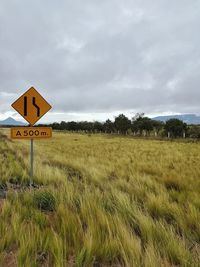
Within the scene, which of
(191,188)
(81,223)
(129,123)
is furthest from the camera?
(129,123)

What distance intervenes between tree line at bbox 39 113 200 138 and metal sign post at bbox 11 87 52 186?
6471 centimetres

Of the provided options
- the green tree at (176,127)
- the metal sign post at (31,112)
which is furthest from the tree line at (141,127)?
the metal sign post at (31,112)

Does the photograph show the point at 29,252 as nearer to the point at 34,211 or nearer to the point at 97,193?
the point at 34,211

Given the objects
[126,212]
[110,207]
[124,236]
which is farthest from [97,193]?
[124,236]

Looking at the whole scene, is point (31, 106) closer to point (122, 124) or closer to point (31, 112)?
point (31, 112)

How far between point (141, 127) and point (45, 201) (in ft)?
297

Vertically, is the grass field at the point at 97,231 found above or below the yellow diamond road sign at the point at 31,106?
below

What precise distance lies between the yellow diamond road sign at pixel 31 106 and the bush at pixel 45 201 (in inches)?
98.4

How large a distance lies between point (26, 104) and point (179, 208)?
16.0ft

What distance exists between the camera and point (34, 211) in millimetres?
5402

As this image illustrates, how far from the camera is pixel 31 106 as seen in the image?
8.39 metres

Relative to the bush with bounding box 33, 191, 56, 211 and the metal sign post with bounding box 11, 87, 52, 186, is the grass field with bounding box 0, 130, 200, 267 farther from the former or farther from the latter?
the metal sign post with bounding box 11, 87, 52, 186

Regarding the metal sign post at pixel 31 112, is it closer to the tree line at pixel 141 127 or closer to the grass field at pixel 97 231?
the grass field at pixel 97 231

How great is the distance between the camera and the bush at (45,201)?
19.8ft
